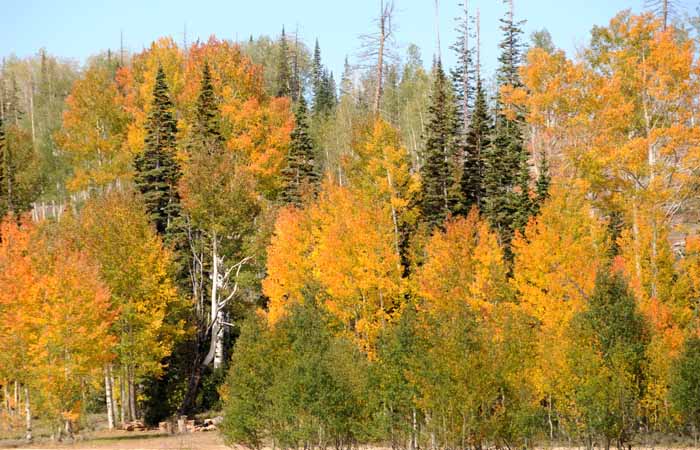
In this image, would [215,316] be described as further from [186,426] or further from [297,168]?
[297,168]

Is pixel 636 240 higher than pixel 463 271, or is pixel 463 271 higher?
pixel 636 240

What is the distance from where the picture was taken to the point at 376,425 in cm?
2852

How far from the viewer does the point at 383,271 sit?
40.4m

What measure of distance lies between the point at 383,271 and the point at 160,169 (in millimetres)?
19224

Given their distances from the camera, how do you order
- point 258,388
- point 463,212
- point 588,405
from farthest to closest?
point 463,212 < point 258,388 < point 588,405

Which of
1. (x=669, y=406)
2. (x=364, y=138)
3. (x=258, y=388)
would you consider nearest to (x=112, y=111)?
(x=364, y=138)

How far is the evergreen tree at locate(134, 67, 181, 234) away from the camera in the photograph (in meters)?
52.0

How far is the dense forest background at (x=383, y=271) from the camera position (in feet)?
92.6

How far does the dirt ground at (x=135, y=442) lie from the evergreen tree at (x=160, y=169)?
565 inches

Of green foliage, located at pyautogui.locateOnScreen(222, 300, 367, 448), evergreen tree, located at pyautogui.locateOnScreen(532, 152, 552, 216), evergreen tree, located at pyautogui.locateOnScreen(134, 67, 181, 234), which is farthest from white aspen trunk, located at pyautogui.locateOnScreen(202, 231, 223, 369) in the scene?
evergreen tree, located at pyautogui.locateOnScreen(532, 152, 552, 216)

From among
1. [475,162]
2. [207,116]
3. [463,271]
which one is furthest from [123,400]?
[475,162]

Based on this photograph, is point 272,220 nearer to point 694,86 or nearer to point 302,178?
point 302,178

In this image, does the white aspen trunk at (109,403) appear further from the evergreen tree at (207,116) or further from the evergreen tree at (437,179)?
the evergreen tree at (437,179)

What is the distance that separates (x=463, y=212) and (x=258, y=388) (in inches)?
928
